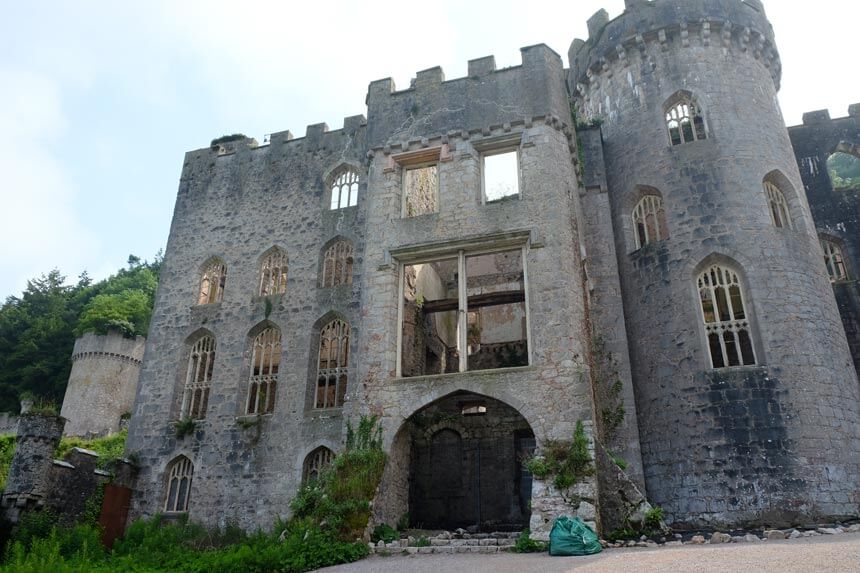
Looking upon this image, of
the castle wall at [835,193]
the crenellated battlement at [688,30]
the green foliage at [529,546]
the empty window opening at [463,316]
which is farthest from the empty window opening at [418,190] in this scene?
the castle wall at [835,193]

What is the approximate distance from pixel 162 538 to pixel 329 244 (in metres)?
9.32

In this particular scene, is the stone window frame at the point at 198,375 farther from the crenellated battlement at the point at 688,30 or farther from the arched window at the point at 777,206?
the arched window at the point at 777,206

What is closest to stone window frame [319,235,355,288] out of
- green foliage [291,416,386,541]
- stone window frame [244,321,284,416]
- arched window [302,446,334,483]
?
stone window frame [244,321,284,416]

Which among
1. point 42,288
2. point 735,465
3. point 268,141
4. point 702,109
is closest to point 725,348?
point 735,465

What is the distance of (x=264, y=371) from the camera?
1912cm

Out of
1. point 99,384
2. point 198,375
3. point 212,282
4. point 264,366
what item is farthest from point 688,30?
point 99,384

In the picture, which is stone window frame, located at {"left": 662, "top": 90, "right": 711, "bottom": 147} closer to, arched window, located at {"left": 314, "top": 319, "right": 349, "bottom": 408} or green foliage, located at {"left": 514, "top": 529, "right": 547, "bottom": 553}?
arched window, located at {"left": 314, "top": 319, "right": 349, "bottom": 408}

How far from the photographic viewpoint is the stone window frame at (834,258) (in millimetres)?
19278

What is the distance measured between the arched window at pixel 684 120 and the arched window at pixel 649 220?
1794 millimetres

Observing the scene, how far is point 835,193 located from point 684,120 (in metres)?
6.31

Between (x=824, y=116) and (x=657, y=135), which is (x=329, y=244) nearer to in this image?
(x=657, y=135)

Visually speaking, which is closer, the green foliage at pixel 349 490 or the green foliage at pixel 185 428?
the green foliage at pixel 349 490

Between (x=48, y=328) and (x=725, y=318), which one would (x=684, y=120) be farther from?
(x=48, y=328)

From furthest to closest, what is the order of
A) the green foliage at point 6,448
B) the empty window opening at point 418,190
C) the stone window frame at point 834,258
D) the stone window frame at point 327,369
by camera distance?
the green foliage at point 6,448, the stone window frame at point 834,258, the stone window frame at point 327,369, the empty window opening at point 418,190
